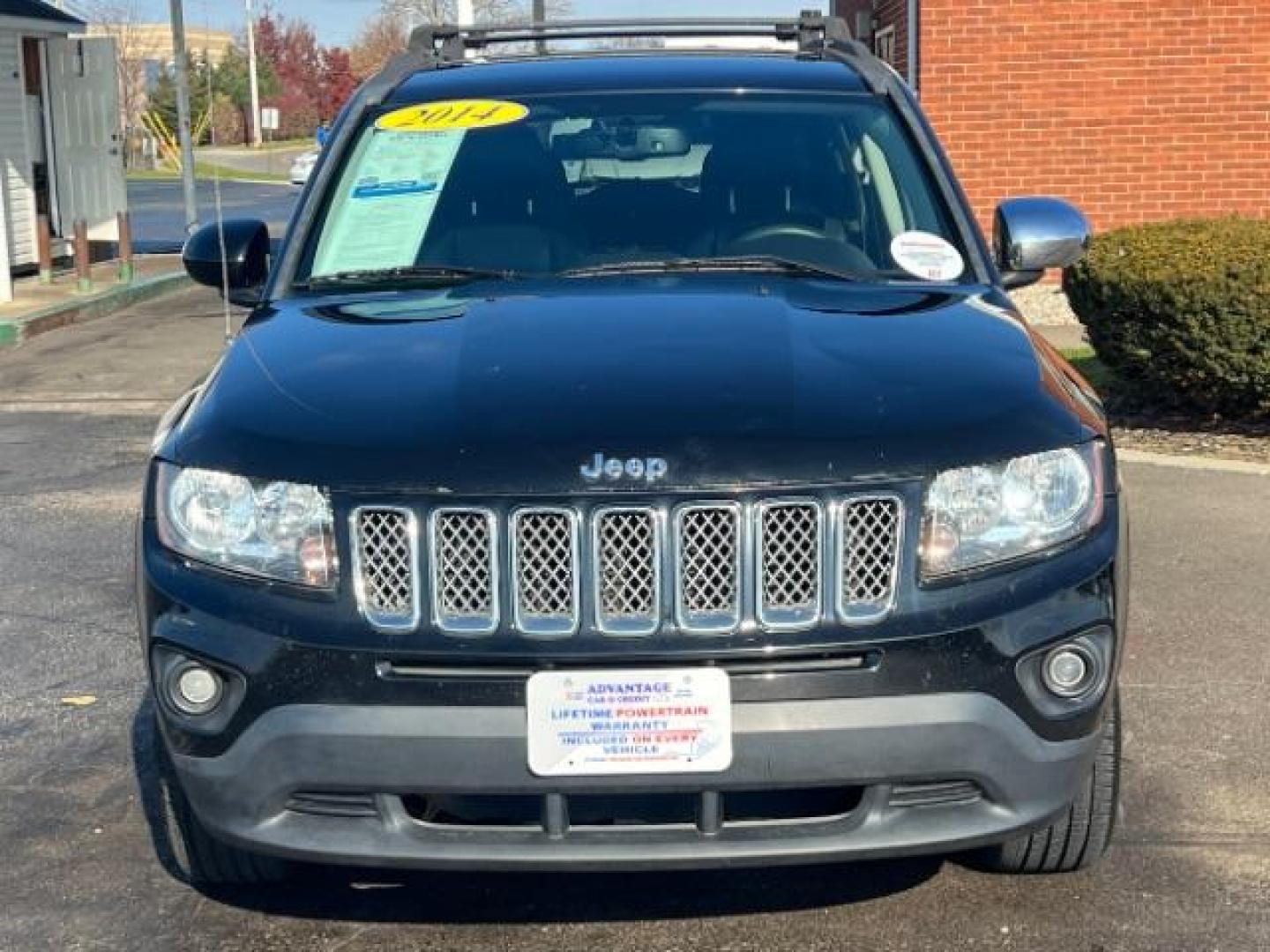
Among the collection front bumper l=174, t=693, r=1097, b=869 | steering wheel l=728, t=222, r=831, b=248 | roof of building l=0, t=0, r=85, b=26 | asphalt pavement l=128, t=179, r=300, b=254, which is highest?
roof of building l=0, t=0, r=85, b=26

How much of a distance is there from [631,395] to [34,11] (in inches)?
682

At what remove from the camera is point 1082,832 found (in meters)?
3.73

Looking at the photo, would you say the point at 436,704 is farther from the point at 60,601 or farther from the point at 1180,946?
the point at 60,601

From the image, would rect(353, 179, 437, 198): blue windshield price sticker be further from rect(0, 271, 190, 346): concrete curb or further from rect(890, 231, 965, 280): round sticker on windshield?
rect(0, 271, 190, 346): concrete curb

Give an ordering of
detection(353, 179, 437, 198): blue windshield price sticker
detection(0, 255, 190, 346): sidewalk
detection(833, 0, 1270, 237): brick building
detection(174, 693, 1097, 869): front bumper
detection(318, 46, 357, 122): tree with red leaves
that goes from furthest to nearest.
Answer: detection(318, 46, 357, 122): tree with red leaves → detection(0, 255, 190, 346): sidewalk → detection(833, 0, 1270, 237): brick building → detection(353, 179, 437, 198): blue windshield price sticker → detection(174, 693, 1097, 869): front bumper

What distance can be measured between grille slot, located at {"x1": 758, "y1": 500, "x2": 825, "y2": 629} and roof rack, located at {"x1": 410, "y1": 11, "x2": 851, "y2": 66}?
7.90 feet

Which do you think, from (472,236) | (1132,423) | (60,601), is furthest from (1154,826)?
(1132,423)

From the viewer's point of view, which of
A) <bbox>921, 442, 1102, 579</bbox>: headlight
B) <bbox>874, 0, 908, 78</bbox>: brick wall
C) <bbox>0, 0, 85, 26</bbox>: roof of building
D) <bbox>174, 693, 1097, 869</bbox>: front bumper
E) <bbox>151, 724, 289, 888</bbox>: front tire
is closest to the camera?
<bbox>174, 693, 1097, 869</bbox>: front bumper

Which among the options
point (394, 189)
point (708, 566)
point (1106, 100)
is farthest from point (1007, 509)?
point (1106, 100)

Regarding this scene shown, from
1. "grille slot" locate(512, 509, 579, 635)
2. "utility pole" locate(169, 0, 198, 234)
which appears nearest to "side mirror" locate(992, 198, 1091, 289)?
"grille slot" locate(512, 509, 579, 635)

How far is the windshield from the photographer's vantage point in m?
4.44

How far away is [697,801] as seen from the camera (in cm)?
320

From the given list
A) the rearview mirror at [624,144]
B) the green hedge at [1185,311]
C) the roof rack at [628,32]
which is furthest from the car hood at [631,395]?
the green hedge at [1185,311]

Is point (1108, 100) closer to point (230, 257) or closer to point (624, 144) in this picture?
point (624, 144)
